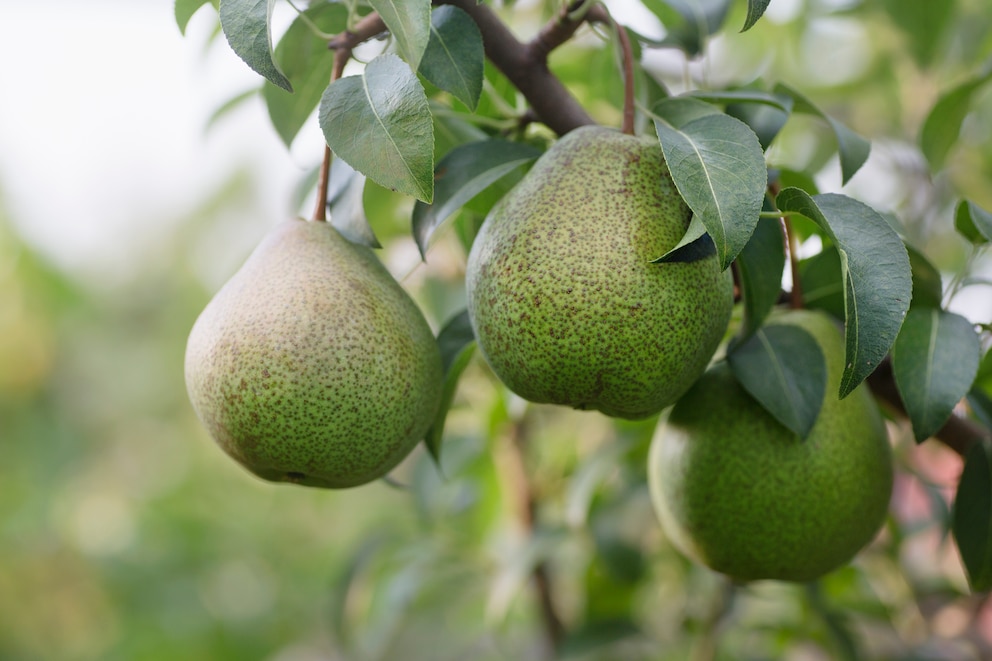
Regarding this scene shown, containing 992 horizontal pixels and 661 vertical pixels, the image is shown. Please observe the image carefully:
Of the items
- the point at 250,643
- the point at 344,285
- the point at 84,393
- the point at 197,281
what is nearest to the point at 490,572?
the point at 344,285

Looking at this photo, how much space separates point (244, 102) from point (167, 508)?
201cm

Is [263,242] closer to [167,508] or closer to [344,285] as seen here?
[344,285]

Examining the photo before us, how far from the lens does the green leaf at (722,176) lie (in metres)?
0.51

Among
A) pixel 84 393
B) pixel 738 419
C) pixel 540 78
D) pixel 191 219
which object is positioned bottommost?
pixel 84 393

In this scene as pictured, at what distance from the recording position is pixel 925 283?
0.71 metres

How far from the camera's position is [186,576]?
8.74 feet

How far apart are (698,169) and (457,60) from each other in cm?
20

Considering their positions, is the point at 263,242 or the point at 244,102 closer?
the point at 263,242

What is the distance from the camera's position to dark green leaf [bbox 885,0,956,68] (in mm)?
1286

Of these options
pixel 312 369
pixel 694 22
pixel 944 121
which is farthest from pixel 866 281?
pixel 944 121

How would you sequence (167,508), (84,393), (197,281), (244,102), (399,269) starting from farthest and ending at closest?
(84,393)
(197,281)
(167,508)
(399,269)
(244,102)

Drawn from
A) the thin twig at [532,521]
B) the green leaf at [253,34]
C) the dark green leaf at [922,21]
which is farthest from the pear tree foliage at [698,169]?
the thin twig at [532,521]

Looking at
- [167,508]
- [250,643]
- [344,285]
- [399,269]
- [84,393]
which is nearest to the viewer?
[344,285]

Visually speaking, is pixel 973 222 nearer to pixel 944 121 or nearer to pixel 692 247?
pixel 692 247
